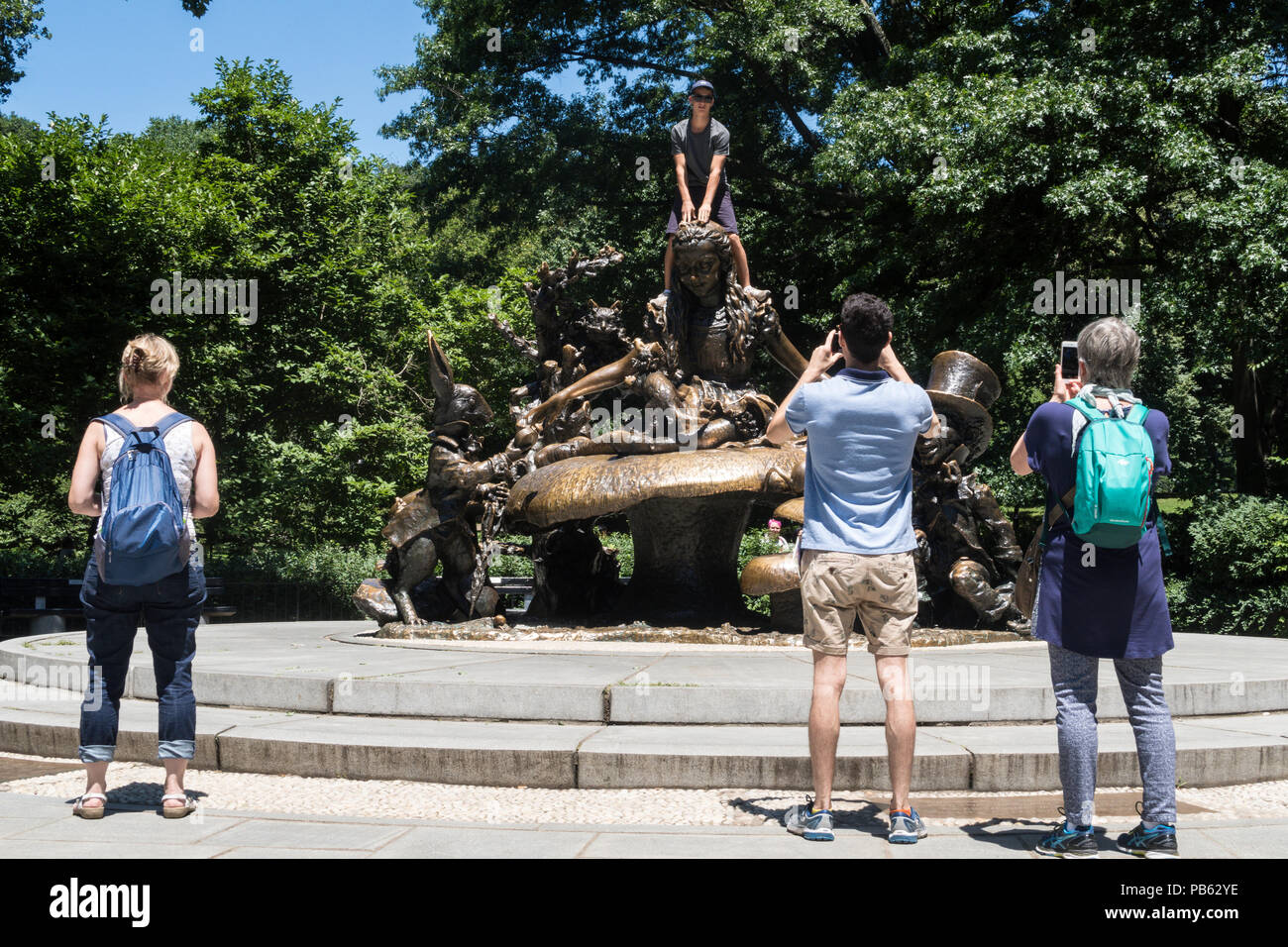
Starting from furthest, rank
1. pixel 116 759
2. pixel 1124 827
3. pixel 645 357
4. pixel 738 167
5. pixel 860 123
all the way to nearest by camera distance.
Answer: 1. pixel 738 167
2. pixel 860 123
3. pixel 645 357
4. pixel 116 759
5. pixel 1124 827

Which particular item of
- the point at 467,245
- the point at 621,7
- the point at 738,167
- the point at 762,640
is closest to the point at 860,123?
the point at 738,167

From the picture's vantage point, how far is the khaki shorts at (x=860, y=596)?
4.12m

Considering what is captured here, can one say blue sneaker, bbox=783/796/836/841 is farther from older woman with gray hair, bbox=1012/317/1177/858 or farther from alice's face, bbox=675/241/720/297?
alice's face, bbox=675/241/720/297

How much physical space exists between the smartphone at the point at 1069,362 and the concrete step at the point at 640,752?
179 centimetres

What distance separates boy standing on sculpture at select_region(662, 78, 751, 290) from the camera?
11172mm

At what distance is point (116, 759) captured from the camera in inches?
229

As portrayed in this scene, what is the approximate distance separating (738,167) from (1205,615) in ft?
40.8

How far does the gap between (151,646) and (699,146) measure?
8486mm

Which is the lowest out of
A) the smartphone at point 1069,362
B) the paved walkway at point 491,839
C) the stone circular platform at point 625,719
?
the paved walkway at point 491,839

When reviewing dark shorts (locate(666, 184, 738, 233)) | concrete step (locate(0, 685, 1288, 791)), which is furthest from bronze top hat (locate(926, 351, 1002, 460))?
concrete step (locate(0, 685, 1288, 791))

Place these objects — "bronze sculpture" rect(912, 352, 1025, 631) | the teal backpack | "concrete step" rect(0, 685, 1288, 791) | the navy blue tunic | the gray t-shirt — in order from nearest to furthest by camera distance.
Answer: the teal backpack < the navy blue tunic < "concrete step" rect(0, 685, 1288, 791) < "bronze sculpture" rect(912, 352, 1025, 631) < the gray t-shirt

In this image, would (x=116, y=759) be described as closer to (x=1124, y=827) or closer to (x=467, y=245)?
(x=1124, y=827)

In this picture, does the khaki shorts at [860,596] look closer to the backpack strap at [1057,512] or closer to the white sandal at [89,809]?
the backpack strap at [1057,512]

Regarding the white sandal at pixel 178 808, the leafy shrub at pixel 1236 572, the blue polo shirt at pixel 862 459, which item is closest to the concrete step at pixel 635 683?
the white sandal at pixel 178 808
